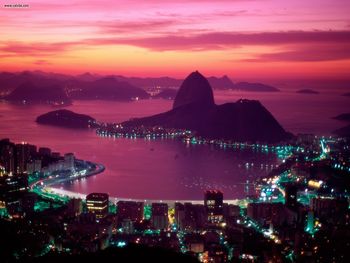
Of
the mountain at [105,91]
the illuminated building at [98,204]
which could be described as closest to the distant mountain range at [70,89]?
the mountain at [105,91]

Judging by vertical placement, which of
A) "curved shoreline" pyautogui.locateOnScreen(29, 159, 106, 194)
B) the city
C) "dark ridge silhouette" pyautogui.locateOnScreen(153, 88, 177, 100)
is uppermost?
"dark ridge silhouette" pyautogui.locateOnScreen(153, 88, 177, 100)

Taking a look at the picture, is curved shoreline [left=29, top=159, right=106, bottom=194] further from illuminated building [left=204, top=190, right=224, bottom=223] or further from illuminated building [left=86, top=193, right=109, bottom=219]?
illuminated building [left=204, top=190, right=224, bottom=223]

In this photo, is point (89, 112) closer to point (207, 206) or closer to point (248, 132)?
point (248, 132)

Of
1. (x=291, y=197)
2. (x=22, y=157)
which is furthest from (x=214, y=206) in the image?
(x=22, y=157)

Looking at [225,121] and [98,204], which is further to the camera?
[225,121]

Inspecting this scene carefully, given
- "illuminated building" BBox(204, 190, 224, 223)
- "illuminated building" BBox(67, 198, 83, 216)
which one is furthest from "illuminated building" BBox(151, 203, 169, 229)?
"illuminated building" BBox(67, 198, 83, 216)

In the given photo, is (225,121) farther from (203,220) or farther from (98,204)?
(203,220)

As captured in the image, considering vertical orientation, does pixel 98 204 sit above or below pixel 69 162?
below
